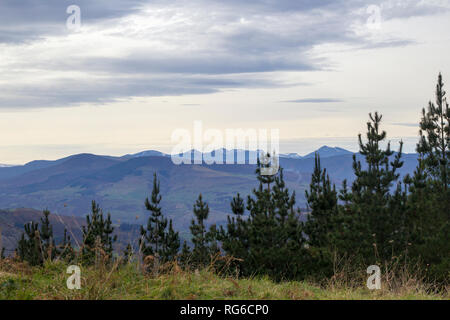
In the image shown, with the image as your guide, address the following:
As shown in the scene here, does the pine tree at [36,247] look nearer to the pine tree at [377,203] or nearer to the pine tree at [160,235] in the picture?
the pine tree at [160,235]

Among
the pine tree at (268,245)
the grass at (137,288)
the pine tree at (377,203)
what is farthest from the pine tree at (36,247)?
the pine tree at (377,203)

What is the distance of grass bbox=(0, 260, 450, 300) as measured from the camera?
704 cm

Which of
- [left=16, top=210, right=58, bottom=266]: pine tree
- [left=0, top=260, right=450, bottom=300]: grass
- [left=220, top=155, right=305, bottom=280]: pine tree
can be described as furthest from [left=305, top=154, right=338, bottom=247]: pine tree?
[left=0, top=260, right=450, bottom=300]: grass

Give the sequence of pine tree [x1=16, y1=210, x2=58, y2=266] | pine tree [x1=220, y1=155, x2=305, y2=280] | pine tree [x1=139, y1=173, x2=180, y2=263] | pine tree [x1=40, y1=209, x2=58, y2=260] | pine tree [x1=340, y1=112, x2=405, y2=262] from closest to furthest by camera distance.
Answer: pine tree [x1=40, y1=209, x2=58, y2=260], pine tree [x1=16, y1=210, x2=58, y2=266], pine tree [x1=340, y1=112, x2=405, y2=262], pine tree [x1=220, y1=155, x2=305, y2=280], pine tree [x1=139, y1=173, x2=180, y2=263]

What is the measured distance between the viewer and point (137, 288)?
764 cm

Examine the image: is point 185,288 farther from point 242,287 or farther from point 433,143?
point 433,143

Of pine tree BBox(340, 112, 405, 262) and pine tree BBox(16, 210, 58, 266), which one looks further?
pine tree BBox(340, 112, 405, 262)

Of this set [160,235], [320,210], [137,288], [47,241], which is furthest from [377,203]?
[160,235]

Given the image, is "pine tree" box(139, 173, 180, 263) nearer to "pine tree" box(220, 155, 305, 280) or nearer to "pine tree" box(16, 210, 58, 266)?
"pine tree" box(16, 210, 58, 266)

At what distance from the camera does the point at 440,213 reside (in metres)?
32.8

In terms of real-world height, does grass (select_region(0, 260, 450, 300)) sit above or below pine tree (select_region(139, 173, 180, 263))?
above

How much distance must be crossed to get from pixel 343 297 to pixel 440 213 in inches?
1125

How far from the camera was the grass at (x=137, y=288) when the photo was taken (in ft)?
23.1

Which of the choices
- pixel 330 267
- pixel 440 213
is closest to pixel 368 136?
pixel 330 267
